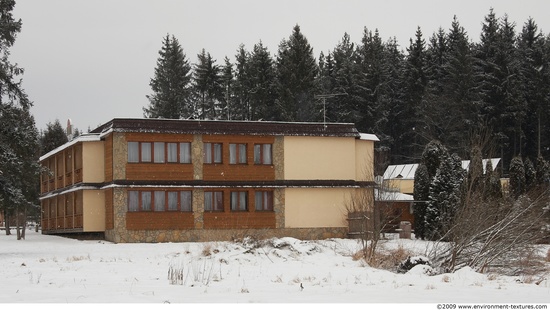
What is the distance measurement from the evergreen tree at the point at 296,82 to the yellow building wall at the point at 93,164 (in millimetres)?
29909

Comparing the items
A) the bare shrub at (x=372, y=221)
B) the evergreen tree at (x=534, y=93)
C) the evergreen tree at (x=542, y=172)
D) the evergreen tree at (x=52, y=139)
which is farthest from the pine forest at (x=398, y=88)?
the bare shrub at (x=372, y=221)

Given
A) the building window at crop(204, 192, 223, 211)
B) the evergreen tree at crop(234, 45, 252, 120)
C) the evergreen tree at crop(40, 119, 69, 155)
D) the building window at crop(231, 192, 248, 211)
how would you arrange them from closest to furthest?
the building window at crop(204, 192, 223, 211)
the building window at crop(231, 192, 248, 211)
the evergreen tree at crop(40, 119, 69, 155)
the evergreen tree at crop(234, 45, 252, 120)

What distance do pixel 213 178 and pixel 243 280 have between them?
23806 mm

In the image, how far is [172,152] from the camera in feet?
144

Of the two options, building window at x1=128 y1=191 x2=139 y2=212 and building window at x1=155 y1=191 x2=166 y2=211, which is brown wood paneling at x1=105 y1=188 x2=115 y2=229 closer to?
building window at x1=128 y1=191 x2=139 y2=212

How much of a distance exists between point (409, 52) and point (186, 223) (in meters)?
44.3

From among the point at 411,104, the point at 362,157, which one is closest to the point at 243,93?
the point at 411,104

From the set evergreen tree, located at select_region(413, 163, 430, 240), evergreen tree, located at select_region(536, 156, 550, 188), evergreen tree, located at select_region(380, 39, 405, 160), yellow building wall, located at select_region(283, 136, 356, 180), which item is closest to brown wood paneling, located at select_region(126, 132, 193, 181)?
yellow building wall, located at select_region(283, 136, 356, 180)

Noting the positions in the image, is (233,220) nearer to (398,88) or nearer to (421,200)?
(421,200)

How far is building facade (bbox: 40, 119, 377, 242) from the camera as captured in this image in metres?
42.9

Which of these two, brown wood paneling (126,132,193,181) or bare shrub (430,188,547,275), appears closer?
bare shrub (430,188,547,275)

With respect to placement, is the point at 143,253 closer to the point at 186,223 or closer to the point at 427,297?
the point at 186,223

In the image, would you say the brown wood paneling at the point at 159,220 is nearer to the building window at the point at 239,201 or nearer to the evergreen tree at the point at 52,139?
the building window at the point at 239,201

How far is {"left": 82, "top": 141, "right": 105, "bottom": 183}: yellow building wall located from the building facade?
0.18 feet
